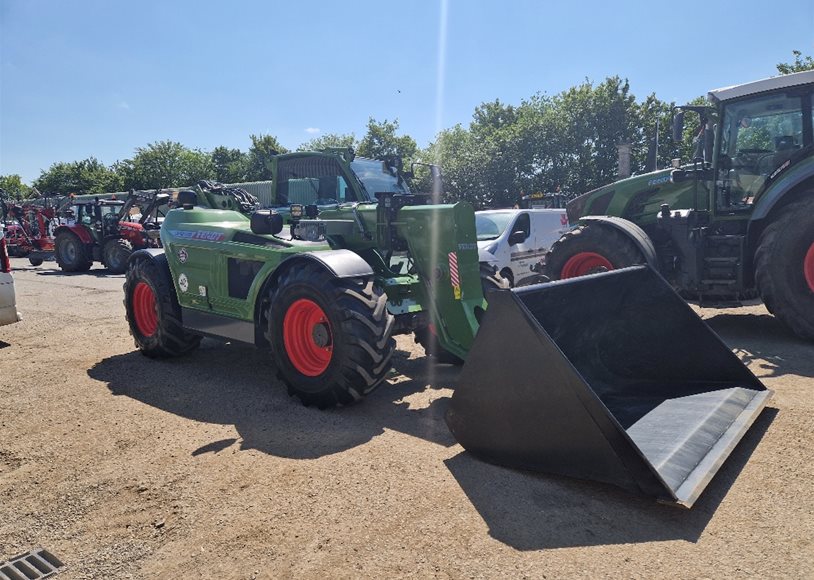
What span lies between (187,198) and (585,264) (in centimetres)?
478

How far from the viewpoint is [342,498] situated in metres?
3.26

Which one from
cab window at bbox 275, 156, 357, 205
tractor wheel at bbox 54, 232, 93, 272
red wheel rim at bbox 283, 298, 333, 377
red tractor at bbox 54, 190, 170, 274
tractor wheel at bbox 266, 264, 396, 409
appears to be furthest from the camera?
tractor wheel at bbox 54, 232, 93, 272

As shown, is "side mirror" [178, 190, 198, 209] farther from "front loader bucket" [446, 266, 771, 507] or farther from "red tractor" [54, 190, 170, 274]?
"red tractor" [54, 190, 170, 274]

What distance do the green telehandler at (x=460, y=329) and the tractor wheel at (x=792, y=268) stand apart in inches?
102

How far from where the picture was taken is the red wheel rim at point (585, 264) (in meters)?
7.16

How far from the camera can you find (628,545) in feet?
8.84

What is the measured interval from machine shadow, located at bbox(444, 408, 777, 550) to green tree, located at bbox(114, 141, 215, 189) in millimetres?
47617

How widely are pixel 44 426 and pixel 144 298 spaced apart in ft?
7.75

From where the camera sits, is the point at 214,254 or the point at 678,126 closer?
the point at 214,254

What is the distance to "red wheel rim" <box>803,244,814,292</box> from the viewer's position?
6.23 meters

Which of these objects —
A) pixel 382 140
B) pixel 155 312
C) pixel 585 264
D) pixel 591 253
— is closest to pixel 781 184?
pixel 591 253

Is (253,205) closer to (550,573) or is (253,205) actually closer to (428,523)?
(428,523)

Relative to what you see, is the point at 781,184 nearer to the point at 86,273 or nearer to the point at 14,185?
the point at 86,273

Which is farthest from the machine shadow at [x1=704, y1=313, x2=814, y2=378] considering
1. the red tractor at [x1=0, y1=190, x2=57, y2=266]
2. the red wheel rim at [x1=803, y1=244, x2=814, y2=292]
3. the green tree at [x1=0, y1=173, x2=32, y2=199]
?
the green tree at [x1=0, y1=173, x2=32, y2=199]
